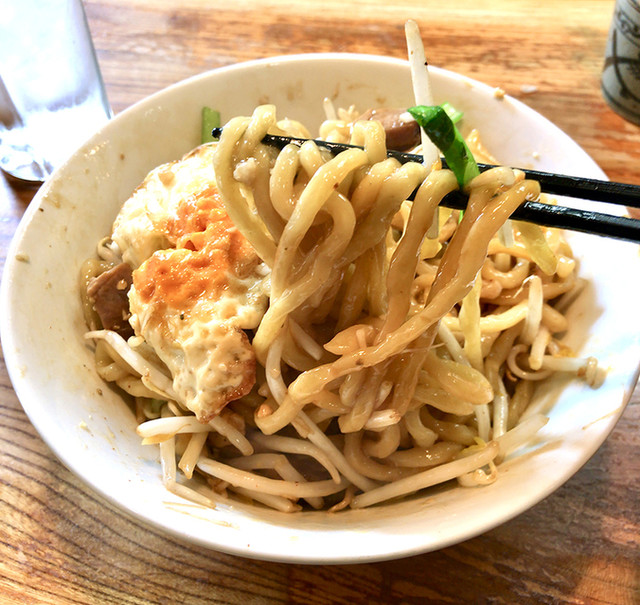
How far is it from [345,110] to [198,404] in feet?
5.13

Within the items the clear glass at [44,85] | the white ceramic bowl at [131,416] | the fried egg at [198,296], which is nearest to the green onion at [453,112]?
the white ceramic bowl at [131,416]

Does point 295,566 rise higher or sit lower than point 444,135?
lower

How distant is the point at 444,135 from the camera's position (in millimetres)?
1236

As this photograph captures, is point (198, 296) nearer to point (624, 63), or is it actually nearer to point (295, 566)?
point (295, 566)

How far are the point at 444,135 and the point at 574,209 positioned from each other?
37 centimetres

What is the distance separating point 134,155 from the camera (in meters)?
2.22

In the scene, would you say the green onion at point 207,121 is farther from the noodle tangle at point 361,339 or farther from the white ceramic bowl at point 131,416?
the noodle tangle at point 361,339

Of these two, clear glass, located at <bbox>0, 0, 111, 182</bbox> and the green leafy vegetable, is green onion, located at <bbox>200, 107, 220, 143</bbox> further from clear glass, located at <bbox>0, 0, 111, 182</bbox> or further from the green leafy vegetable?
the green leafy vegetable

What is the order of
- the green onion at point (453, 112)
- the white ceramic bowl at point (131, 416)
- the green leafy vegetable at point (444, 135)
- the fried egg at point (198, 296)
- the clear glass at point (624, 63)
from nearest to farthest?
1. the green leafy vegetable at point (444, 135)
2. the white ceramic bowl at point (131, 416)
3. the fried egg at point (198, 296)
4. the green onion at point (453, 112)
5. the clear glass at point (624, 63)

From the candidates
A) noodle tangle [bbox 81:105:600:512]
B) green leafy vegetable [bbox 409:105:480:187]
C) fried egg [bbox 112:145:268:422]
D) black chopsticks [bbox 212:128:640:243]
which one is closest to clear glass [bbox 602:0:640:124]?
noodle tangle [bbox 81:105:600:512]

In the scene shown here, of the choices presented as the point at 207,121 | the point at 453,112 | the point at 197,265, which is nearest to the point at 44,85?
the point at 207,121

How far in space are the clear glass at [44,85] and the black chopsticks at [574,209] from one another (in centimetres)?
139

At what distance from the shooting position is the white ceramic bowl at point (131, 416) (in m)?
1.33

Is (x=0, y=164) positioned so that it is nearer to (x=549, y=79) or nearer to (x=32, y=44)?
(x=32, y=44)
